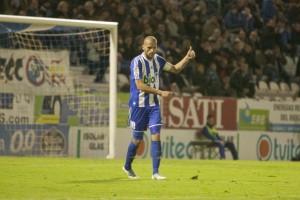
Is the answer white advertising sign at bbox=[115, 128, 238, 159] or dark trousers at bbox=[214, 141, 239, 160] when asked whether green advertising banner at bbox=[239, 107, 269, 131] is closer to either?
dark trousers at bbox=[214, 141, 239, 160]

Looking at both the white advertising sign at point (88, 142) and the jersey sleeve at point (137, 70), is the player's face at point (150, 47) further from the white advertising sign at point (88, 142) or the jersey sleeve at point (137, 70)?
the white advertising sign at point (88, 142)

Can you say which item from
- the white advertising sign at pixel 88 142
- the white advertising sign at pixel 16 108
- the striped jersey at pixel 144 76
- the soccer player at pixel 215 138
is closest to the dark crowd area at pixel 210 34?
the soccer player at pixel 215 138

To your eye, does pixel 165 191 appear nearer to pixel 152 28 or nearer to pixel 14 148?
pixel 14 148

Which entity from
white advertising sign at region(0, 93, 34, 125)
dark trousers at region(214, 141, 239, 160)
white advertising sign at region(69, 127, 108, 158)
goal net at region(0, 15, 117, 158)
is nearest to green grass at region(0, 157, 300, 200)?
white advertising sign at region(0, 93, 34, 125)

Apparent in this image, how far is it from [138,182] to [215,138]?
10.7 m

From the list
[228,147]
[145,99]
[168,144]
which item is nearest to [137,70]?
[145,99]

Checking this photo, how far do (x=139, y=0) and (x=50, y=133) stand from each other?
5.75m

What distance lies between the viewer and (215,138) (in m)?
22.1

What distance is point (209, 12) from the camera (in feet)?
83.6

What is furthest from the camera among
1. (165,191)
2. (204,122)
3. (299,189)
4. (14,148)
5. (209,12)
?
(209,12)

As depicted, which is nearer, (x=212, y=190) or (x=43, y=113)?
(x=212, y=190)

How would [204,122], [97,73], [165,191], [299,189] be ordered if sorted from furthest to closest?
1. [204,122]
2. [97,73]
3. [299,189]
4. [165,191]

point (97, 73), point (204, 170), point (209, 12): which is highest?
point (209, 12)

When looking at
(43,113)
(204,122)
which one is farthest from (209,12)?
(43,113)
